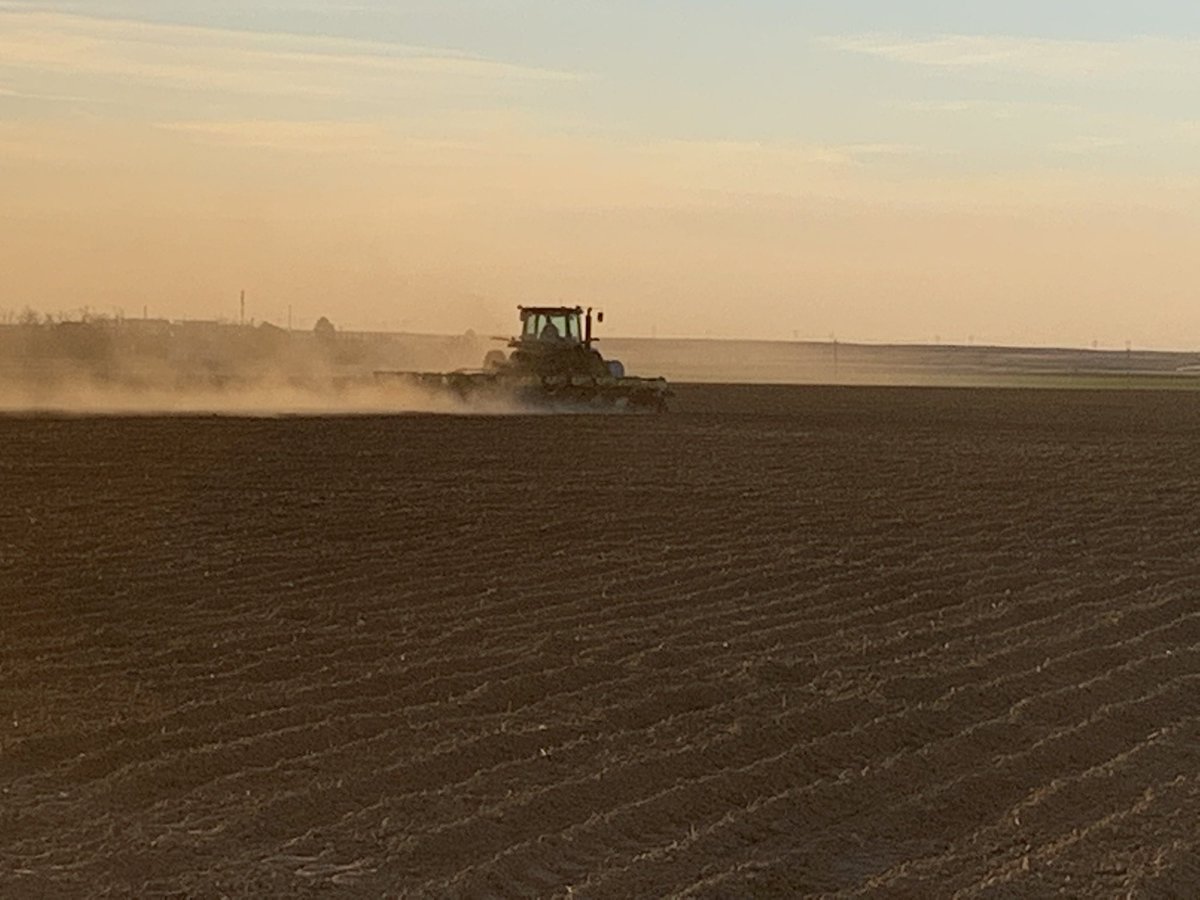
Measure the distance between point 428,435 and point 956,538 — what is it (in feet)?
49.0

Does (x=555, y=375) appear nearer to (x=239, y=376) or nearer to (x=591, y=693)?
(x=239, y=376)

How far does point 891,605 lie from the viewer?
13.0m

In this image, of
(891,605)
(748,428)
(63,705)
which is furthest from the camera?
(748,428)

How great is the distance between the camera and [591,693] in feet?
32.6

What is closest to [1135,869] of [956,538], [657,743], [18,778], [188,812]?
[657,743]

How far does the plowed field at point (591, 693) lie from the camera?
283 inches

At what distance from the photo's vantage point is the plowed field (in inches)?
283

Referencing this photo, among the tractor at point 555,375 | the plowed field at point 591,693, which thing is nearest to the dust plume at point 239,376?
the tractor at point 555,375

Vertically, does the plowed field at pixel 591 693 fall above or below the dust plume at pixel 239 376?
below

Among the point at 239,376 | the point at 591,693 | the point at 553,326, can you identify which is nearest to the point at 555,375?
the point at 553,326

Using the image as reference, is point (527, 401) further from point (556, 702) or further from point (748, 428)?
point (556, 702)

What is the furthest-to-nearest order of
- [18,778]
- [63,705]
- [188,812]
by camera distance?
[63,705] → [18,778] → [188,812]

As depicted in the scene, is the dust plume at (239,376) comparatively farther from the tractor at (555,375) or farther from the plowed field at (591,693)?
the plowed field at (591,693)

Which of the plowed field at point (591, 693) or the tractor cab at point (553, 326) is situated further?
the tractor cab at point (553, 326)
